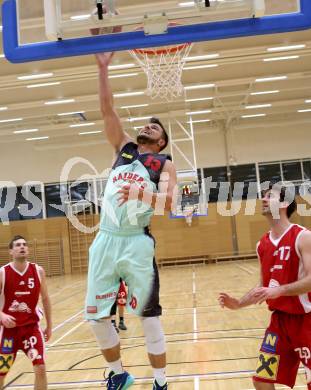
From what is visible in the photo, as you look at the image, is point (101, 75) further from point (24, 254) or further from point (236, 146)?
point (236, 146)

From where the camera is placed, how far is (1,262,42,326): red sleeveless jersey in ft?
15.8

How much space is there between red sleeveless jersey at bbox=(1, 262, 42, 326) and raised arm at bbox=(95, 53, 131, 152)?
192 cm

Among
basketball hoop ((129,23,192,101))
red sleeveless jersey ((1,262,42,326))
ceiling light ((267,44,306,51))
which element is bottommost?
red sleeveless jersey ((1,262,42,326))

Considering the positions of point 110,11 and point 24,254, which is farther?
point 24,254

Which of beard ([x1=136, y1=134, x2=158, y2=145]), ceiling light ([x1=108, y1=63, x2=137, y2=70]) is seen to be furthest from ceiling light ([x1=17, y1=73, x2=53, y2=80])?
beard ([x1=136, y1=134, x2=158, y2=145])

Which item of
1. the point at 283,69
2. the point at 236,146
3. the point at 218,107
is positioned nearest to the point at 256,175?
the point at 236,146

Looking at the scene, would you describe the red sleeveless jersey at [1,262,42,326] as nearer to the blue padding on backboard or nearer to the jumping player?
the jumping player

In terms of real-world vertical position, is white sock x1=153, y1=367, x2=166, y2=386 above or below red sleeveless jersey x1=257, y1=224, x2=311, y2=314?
below

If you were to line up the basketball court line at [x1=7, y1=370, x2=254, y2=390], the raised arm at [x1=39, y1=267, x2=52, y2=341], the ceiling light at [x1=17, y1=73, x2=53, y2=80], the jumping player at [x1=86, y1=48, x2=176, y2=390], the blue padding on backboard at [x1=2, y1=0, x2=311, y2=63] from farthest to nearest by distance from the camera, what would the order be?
the ceiling light at [x1=17, y1=73, x2=53, y2=80] → the basketball court line at [x1=7, y1=370, x2=254, y2=390] → the raised arm at [x1=39, y1=267, x2=52, y2=341] → the jumping player at [x1=86, y1=48, x2=176, y2=390] → the blue padding on backboard at [x1=2, y1=0, x2=311, y2=63]

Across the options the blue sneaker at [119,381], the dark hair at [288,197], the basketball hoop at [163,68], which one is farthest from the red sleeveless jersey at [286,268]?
the basketball hoop at [163,68]

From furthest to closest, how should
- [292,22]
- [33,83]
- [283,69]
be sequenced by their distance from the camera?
1. [283,69]
2. [33,83]
3. [292,22]

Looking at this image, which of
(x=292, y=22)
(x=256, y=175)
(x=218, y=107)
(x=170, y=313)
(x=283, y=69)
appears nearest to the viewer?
(x=292, y=22)

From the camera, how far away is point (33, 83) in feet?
50.3

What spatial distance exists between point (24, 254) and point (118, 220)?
1922 millimetres
